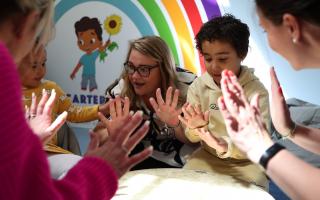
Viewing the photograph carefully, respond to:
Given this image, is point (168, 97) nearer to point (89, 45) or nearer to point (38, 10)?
point (38, 10)

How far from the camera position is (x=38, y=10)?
0.70 m

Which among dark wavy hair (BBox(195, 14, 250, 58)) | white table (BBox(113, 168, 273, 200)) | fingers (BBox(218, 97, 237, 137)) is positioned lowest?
white table (BBox(113, 168, 273, 200))

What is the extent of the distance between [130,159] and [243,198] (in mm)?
561

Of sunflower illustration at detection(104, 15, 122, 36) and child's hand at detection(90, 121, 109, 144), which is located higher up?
sunflower illustration at detection(104, 15, 122, 36)

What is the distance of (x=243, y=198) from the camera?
4.18ft

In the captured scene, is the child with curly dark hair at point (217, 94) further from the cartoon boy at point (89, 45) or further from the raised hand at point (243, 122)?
the cartoon boy at point (89, 45)

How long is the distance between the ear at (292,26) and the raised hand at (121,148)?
411mm

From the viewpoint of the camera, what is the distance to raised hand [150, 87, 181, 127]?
176cm

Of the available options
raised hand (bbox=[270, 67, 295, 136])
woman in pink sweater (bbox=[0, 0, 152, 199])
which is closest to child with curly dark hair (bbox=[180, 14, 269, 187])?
raised hand (bbox=[270, 67, 295, 136])

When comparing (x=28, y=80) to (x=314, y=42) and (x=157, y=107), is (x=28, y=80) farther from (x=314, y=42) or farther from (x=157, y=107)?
(x=314, y=42)

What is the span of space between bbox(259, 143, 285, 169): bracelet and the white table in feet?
1.42

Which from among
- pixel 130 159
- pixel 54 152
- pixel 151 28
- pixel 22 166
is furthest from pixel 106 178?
pixel 151 28

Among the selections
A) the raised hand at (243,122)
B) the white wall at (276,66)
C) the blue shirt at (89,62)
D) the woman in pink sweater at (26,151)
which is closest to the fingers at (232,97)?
the raised hand at (243,122)

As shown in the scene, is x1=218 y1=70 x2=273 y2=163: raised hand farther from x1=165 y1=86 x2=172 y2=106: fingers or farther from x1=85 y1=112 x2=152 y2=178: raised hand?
x1=165 y1=86 x2=172 y2=106: fingers
